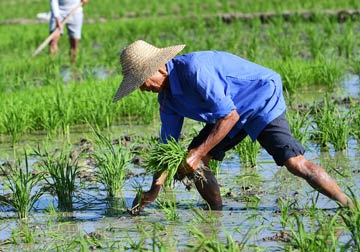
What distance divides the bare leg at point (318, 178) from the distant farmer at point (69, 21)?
6.96 meters

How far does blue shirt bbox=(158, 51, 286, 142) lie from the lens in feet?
15.4

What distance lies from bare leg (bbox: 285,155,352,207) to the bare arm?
337mm

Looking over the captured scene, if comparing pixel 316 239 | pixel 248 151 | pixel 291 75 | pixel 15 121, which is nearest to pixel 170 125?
pixel 248 151

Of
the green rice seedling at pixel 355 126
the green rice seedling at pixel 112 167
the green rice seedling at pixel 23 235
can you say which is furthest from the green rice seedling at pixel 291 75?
the green rice seedling at pixel 23 235

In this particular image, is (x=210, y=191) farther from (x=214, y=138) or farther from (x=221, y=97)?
(x=221, y=97)

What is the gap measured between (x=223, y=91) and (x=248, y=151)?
1.48 metres

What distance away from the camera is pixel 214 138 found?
4762mm

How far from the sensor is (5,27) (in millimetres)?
15789

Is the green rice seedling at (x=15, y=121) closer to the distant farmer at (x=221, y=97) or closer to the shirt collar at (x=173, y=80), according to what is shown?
the distant farmer at (x=221, y=97)

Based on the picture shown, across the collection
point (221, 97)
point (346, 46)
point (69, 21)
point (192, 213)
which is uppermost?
point (221, 97)

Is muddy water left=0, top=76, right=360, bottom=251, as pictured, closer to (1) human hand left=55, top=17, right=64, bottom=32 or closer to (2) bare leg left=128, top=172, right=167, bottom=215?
(2) bare leg left=128, top=172, right=167, bottom=215

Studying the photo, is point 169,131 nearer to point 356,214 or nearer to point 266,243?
point 266,243

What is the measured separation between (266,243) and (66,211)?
1.40 m

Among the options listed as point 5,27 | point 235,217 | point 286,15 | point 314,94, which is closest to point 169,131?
point 235,217
